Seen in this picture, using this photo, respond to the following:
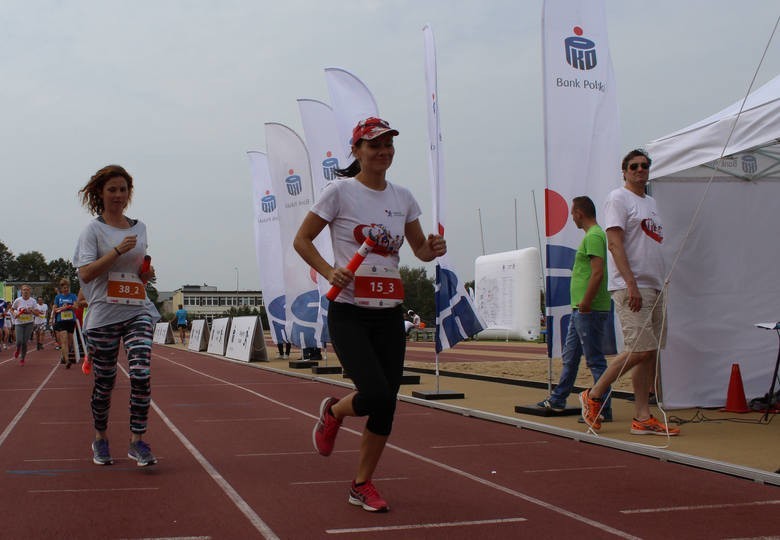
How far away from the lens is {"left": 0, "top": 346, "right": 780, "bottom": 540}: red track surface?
415cm

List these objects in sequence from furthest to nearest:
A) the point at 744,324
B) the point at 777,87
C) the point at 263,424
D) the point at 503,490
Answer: the point at 744,324 < the point at 263,424 < the point at 777,87 < the point at 503,490

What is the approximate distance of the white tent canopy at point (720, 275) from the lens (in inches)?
340

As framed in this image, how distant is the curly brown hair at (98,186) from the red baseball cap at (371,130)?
6.84 feet

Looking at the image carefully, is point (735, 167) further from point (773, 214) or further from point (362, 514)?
point (362, 514)

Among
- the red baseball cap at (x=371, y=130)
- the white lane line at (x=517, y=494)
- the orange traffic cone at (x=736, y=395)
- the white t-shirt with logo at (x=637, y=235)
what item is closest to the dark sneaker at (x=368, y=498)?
the white lane line at (x=517, y=494)

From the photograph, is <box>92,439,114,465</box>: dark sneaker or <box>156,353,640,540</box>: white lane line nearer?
<box>156,353,640,540</box>: white lane line

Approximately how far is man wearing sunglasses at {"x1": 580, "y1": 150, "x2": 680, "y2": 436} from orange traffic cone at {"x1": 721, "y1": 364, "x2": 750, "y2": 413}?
1.88 meters

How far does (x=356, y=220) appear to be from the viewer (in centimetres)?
457

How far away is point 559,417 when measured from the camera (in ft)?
27.9

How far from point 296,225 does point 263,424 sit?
9446 millimetres

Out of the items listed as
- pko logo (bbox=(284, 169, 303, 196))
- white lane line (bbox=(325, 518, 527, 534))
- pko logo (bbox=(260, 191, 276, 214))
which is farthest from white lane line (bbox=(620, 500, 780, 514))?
pko logo (bbox=(260, 191, 276, 214))

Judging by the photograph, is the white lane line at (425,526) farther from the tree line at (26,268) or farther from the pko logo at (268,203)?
the tree line at (26,268)

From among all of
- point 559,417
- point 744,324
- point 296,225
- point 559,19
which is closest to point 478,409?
point 559,417

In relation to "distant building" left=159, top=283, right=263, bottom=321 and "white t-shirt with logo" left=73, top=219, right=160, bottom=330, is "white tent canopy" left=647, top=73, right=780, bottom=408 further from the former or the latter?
"distant building" left=159, top=283, right=263, bottom=321
